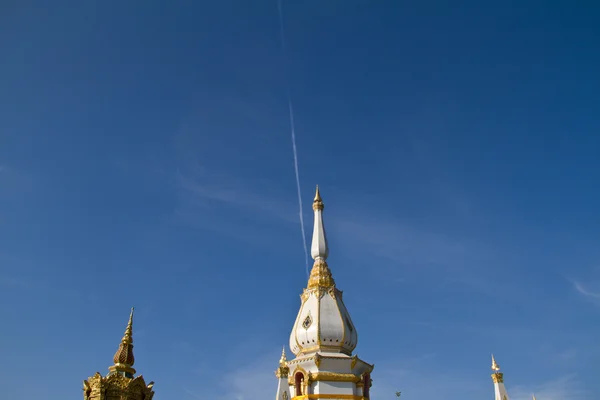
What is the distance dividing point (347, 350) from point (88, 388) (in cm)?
2654

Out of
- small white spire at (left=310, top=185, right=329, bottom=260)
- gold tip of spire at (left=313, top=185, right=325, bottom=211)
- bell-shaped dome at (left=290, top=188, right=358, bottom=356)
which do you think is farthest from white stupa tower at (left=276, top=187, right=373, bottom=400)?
gold tip of spire at (left=313, top=185, right=325, bottom=211)

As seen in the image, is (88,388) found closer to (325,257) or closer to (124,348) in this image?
(124,348)

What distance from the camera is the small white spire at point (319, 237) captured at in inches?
1997

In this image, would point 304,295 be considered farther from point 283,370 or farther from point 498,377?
point 498,377

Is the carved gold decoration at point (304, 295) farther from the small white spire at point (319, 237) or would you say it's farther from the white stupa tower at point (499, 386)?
Answer: the white stupa tower at point (499, 386)

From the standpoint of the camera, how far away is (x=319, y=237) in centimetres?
5159

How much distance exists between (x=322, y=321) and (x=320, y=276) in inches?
208

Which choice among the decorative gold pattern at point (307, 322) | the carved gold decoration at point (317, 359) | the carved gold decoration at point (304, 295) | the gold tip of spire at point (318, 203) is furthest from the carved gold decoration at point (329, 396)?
the gold tip of spire at point (318, 203)

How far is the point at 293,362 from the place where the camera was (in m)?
42.5

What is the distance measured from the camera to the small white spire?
50719 millimetres

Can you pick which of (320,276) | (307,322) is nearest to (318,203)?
(320,276)

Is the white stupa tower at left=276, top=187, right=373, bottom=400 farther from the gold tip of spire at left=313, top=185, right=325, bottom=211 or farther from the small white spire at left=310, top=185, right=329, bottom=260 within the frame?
the gold tip of spire at left=313, top=185, right=325, bottom=211

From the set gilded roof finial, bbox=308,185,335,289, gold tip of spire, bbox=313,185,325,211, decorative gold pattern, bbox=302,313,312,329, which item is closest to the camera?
decorative gold pattern, bbox=302,313,312,329

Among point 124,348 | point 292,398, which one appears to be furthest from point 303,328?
point 124,348
